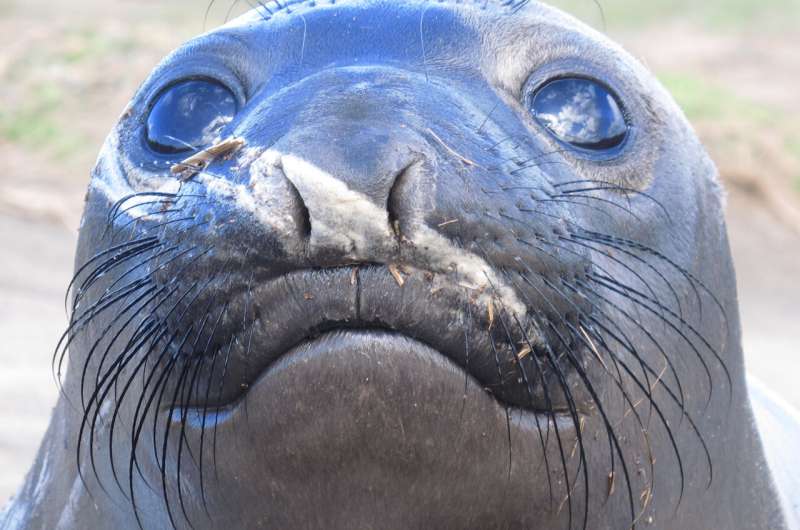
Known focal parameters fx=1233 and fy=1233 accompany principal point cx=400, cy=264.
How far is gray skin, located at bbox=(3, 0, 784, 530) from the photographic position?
1993 millimetres

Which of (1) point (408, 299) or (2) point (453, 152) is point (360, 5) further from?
(1) point (408, 299)

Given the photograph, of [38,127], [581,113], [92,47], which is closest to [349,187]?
[581,113]

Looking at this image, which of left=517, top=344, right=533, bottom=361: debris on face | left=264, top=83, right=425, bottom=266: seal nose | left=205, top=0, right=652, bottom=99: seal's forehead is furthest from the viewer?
left=205, top=0, right=652, bottom=99: seal's forehead

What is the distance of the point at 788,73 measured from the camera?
60.2 feet

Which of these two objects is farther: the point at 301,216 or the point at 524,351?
the point at 524,351

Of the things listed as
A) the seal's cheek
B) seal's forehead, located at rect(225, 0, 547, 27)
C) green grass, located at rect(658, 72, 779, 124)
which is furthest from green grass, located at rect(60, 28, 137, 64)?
the seal's cheek

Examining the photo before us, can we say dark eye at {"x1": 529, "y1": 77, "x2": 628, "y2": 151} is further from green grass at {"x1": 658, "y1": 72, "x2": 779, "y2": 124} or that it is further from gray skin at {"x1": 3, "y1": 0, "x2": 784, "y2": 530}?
green grass at {"x1": 658, "y1": 72, "x2": 779, "y2": 124}

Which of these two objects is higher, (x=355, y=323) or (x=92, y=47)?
(x=92, y=47)

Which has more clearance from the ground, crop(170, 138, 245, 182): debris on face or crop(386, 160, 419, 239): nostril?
crop(170, 138, 245, 182): debris on face

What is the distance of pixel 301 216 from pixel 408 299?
22cm

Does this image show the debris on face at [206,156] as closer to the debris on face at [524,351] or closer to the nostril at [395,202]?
the nostril at [395,202]

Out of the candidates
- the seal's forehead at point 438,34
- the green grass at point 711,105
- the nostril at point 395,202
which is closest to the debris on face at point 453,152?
the nostril at point 395,202

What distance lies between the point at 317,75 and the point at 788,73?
679 inches

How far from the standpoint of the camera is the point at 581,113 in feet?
8.62
